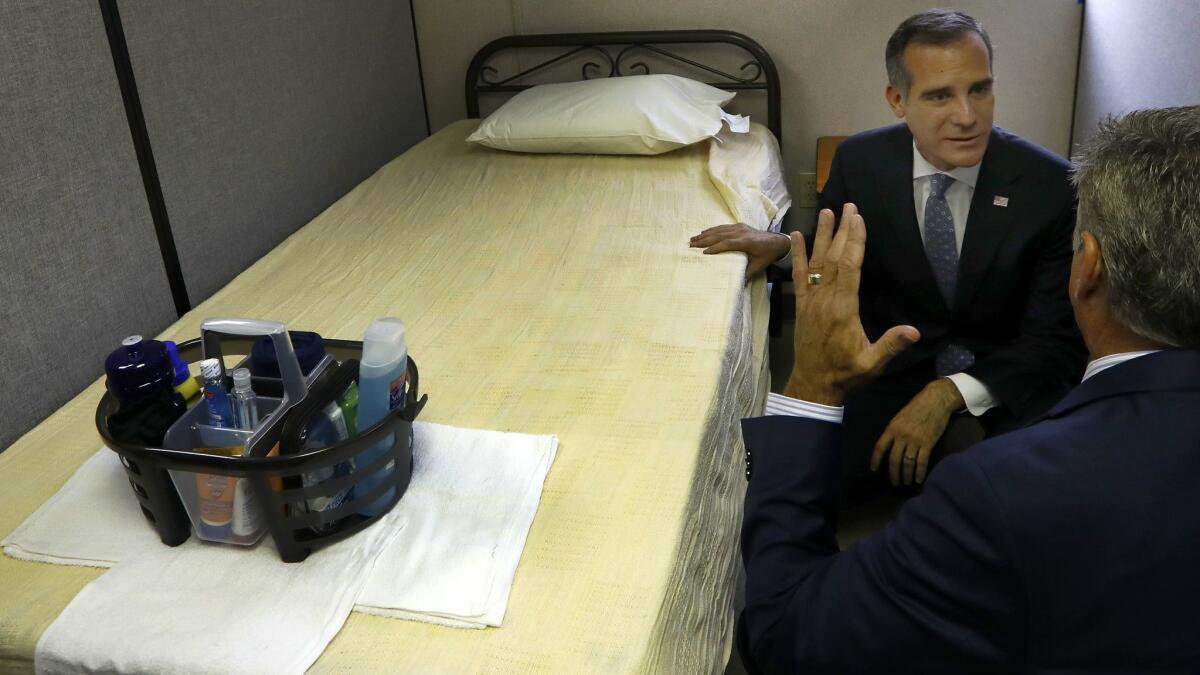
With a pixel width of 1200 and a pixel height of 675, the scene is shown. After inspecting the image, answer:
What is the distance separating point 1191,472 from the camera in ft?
2.78

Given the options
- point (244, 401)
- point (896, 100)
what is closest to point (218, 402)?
point (244, 401)

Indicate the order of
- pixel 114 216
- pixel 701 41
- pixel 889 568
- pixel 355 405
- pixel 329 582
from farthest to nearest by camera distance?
pixel 701 41 → pixel 114 216 → pixel 355 405 → pixel 329 582 → pixel 889 568

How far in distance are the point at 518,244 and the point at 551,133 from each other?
627 mm

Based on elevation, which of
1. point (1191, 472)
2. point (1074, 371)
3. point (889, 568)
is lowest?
point (1074, 371)

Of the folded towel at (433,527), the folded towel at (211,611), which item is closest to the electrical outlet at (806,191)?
the folded towel at (433,527)

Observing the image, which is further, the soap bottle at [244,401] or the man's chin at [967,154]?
the man's chin at [967,154]

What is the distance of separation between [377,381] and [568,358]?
0.54 metres

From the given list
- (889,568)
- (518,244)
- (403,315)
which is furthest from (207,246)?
(889,568)

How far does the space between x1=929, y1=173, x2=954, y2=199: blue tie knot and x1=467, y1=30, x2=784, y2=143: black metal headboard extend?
1.14m

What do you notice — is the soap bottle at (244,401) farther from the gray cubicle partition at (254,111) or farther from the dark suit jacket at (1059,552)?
the gray cubicle partition at (254,111)

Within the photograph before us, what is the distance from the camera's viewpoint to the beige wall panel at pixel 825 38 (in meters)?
2.86

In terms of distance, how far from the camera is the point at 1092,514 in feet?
2.79

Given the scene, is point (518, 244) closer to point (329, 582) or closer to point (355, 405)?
point (355, 405)

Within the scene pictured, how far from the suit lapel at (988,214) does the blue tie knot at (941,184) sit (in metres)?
0.06
